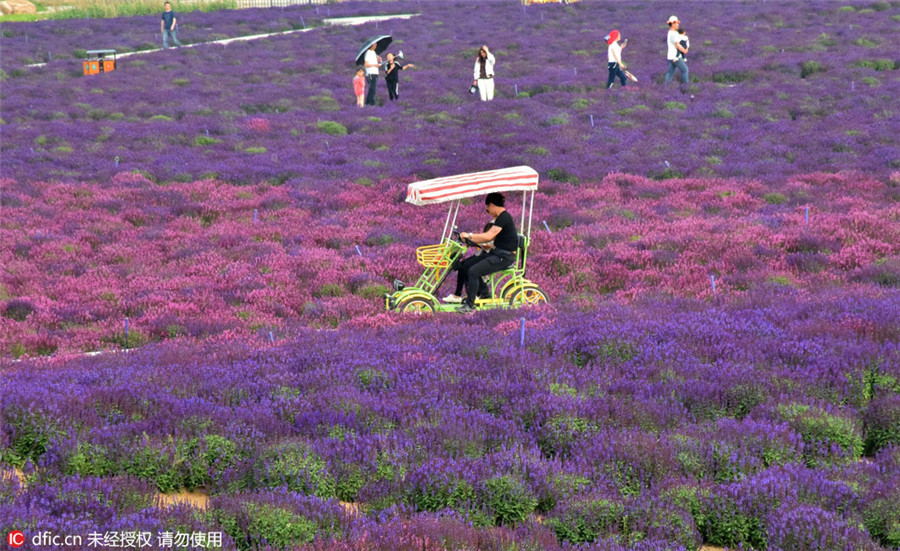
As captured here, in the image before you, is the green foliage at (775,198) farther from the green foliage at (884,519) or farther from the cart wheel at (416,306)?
the green foliage at (884,519)

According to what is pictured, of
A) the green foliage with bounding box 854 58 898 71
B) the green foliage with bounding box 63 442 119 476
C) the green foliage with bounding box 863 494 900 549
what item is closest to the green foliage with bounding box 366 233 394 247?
the green foliage with bounding box 63 442 119 476

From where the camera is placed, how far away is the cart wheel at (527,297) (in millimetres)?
11727

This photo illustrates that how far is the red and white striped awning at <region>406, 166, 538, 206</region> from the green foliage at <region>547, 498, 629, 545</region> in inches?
258

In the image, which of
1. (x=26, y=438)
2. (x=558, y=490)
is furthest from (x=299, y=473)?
(x=26, y=438)

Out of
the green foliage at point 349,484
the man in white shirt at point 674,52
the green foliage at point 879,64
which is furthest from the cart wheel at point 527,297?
the green foliage at point 879,64

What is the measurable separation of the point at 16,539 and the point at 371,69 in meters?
26.9

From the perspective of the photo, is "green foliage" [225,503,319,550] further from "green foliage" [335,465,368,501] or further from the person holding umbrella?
the person holding umbrella

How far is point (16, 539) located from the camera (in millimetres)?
4605

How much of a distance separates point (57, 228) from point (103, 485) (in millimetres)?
Result: 12994

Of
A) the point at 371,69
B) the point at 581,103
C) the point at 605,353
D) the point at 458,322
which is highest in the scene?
the point at 371,69

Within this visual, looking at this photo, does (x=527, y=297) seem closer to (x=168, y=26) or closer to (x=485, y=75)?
(x=485, y=75)

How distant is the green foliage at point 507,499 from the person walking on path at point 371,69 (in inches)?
1021

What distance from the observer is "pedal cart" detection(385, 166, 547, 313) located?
11.6m

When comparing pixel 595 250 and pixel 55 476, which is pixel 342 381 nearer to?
pixel 55 476
